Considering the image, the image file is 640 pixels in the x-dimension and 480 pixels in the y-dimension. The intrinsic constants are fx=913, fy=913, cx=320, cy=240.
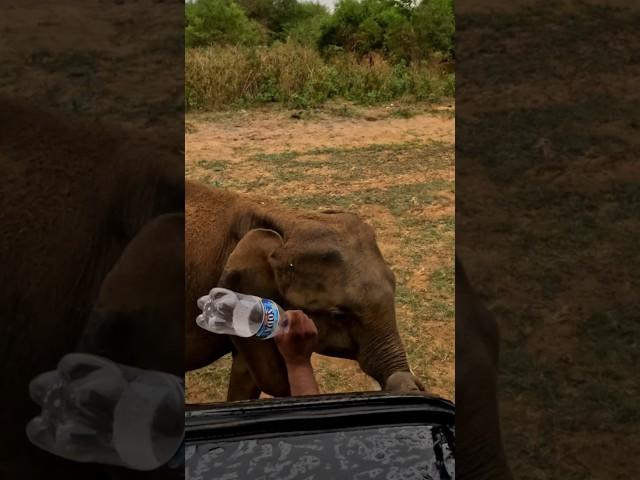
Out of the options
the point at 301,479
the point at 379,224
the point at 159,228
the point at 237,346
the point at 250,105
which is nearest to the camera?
the point at 159,228

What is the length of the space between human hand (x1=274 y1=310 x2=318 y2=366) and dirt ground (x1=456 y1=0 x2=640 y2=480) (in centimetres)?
142

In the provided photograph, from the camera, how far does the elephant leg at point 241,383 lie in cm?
347

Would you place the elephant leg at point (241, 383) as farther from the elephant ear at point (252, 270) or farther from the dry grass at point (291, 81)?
the dry grass at point (291, 81)

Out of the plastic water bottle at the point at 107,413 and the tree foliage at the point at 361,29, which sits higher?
the tree foliage at the point at 361,29

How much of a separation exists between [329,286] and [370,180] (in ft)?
14.0

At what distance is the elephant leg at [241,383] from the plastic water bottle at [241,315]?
0.49m

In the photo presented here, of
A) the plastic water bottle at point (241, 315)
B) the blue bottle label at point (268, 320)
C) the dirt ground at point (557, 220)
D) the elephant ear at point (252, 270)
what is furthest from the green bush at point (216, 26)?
the dirt ground at point (557, 220)

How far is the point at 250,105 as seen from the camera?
960cm

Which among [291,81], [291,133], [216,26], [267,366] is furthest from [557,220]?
[216,26]

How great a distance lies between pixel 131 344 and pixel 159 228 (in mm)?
116

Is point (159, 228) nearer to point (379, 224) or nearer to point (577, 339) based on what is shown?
point (577, 339)

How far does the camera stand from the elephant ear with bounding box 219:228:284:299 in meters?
3.32

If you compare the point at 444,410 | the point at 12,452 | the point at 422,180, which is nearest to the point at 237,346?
the point at 444,410

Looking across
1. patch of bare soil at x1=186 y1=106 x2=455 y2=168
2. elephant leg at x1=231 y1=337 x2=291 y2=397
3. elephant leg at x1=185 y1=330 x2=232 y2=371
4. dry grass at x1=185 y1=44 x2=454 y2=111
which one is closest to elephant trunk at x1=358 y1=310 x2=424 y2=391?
elephant leg at x1=231 y1=337 x2=291 y2=397
